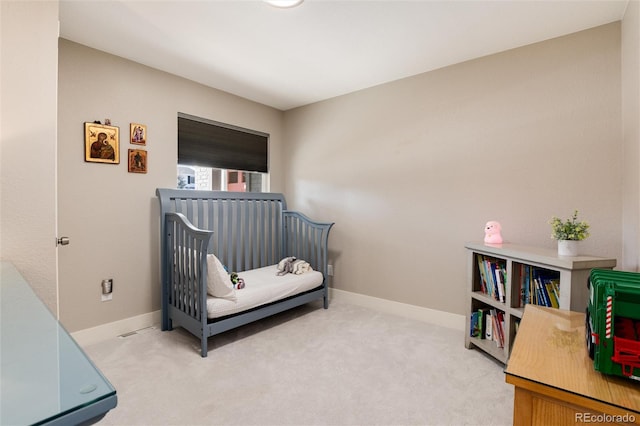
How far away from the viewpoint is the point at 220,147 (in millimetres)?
3367

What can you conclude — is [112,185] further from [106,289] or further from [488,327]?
[488,327]

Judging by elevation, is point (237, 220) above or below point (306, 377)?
above

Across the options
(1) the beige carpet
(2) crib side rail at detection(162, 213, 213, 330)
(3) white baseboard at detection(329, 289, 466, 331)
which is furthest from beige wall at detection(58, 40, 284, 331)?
(3) white baseboard at detection(329, 289, 466, 331)

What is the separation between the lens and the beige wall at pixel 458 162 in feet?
6.98

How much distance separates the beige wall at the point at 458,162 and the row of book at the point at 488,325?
15.5 inches

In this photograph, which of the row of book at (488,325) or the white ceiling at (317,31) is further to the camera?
the row of book at (488,325)

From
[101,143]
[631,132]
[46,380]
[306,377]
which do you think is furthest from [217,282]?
[631,132]

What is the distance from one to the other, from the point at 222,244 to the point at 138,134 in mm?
1229

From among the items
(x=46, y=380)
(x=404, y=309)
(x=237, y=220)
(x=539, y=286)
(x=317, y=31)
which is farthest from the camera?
(x=237, y=220)

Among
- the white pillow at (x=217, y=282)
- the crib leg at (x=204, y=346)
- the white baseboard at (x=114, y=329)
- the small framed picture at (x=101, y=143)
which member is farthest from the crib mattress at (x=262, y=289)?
the small framed picture at (x=101, y=143)

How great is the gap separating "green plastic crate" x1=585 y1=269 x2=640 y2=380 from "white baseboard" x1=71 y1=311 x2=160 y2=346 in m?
3.03

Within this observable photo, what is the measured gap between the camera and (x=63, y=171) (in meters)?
2.30

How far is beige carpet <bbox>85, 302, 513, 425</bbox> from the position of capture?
1613mm

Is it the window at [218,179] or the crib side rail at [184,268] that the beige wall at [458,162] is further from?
the crib side rail at [184,268]
